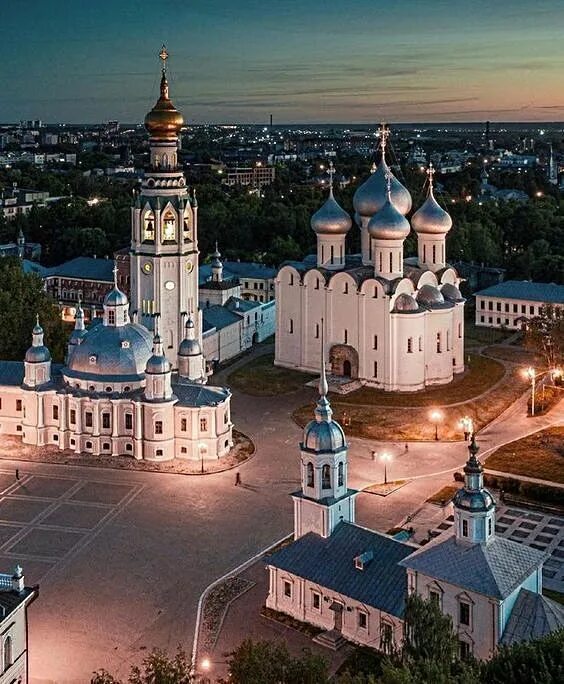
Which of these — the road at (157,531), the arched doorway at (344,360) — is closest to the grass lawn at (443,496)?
the road at (157,531)

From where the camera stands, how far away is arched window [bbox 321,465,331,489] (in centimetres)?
2509

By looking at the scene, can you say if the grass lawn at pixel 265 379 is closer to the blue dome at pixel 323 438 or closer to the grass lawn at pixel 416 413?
the grass lawn at pixel 416 413

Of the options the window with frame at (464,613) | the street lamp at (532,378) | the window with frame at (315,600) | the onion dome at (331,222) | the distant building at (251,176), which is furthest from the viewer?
the distant building at (251,176)

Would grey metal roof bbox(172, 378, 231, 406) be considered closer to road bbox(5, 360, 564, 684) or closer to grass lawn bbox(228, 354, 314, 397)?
road bbox(5, 360, 564, 684)

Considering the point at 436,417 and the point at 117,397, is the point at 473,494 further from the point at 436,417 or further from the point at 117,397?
the point at 436,417

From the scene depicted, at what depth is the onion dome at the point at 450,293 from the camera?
49188 millimetres

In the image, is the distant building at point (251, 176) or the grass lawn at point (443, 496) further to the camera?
the distant building at point (251, 176)


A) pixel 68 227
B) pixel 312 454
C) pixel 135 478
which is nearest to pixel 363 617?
pixel 312 454

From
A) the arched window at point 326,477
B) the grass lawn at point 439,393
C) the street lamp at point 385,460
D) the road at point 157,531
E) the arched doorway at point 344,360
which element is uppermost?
the arched window at point 326,477

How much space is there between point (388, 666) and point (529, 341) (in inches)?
1382

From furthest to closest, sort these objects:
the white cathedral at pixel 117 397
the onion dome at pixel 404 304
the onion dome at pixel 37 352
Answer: the onion dome at pixel 404 304
the onion dome at pixel 37 352
the white cathedral at pixel 117 397

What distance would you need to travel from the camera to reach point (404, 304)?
46.4 meters

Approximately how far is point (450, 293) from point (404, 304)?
4.35 metres

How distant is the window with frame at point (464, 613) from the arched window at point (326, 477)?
529cm
